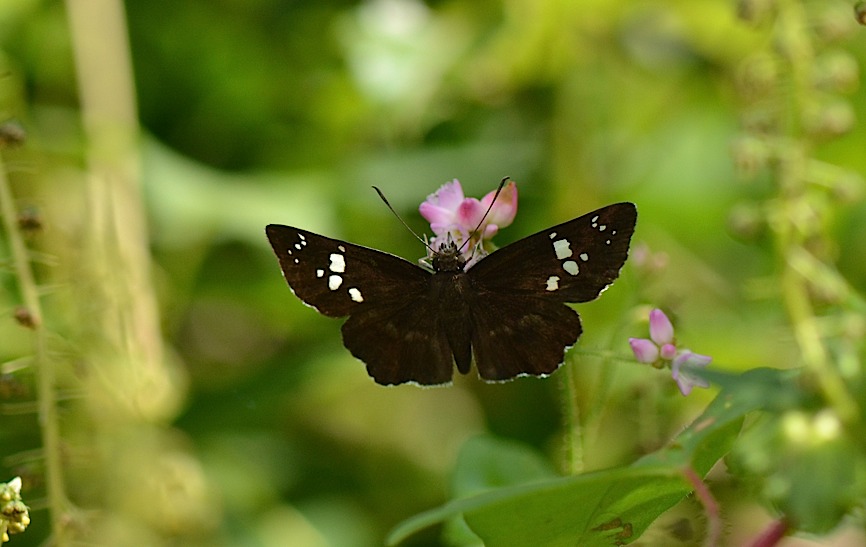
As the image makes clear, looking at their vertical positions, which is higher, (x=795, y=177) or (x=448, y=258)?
(x=795, y=177)

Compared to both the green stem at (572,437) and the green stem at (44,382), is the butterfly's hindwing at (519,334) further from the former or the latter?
the green stem at (44,382)

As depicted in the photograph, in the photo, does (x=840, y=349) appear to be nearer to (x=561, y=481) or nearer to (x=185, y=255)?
(x=561, y=481)

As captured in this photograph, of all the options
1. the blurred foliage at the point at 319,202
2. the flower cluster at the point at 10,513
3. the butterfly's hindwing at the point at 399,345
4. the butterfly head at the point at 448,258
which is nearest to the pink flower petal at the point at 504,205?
the butterfly head at the point at 448,258

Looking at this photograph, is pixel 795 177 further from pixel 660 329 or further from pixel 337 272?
pixel 337 272

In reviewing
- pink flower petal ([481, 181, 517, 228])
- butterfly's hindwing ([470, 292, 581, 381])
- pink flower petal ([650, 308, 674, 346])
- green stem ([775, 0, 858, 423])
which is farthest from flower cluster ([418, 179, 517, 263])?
green stem ([775, 0, 858, 423])

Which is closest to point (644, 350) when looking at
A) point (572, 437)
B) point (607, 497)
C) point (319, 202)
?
point (572, 437)

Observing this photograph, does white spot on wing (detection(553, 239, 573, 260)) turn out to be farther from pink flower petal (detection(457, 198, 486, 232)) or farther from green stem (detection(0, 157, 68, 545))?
green stem (detection(0, 157, 68, 545))
